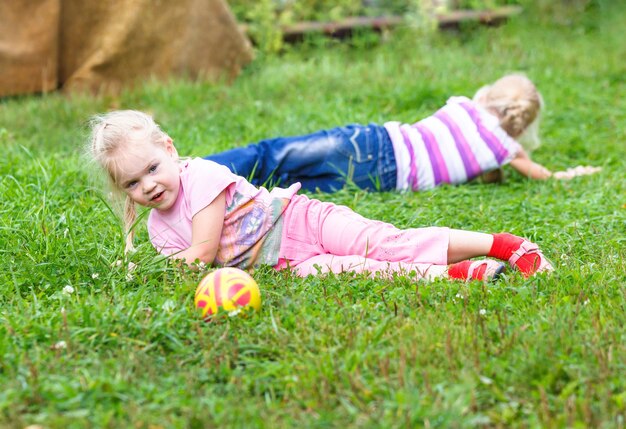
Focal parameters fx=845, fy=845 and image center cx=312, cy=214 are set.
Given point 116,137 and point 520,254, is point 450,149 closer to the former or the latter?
point 520,254

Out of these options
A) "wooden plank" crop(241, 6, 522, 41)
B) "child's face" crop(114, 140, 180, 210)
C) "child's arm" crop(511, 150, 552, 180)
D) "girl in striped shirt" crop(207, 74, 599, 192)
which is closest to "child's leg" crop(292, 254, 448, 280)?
"child's face" crop(114, 140, 180, 210)

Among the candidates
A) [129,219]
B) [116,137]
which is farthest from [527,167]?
[116,137]

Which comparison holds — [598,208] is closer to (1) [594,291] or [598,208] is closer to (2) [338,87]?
(1) [594,291]

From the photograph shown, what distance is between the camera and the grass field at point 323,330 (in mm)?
2420

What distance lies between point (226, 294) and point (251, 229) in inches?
29.3

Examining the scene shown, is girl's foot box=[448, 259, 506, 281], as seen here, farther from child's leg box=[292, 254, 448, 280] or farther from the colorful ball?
the colorful ball

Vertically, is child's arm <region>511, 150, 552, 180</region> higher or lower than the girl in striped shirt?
lower

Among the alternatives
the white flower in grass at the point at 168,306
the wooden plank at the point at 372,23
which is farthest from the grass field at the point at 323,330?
the wooden plank at the point at 372,23

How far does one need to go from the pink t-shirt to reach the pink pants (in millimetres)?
88

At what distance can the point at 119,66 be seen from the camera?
23.9 ft

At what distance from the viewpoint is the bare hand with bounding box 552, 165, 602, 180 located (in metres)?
5.27

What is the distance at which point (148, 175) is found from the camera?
362 centimetres

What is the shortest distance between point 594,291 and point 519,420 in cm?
96

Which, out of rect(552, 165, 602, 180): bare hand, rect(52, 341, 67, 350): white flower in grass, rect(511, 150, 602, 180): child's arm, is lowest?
rect(552, 165, 602, 180): bare hand
